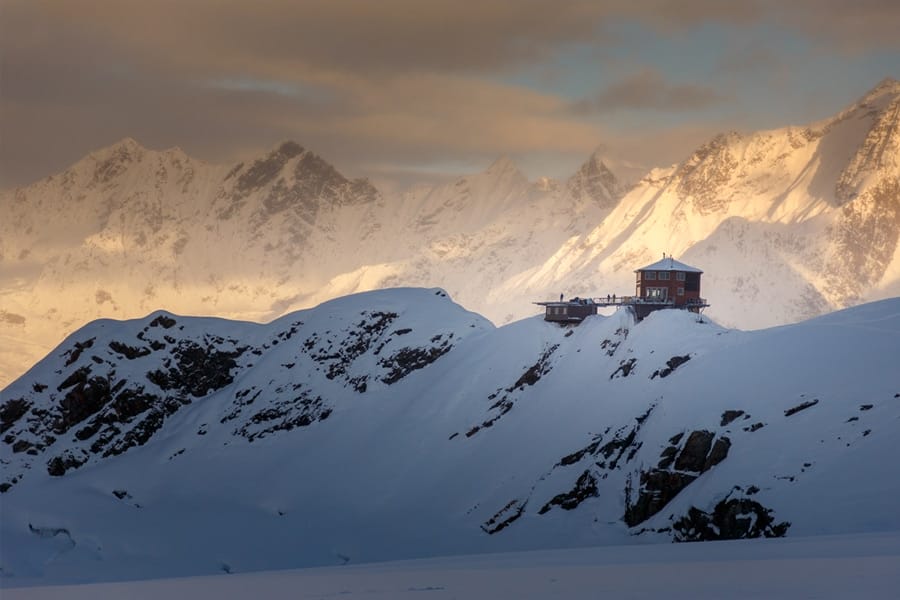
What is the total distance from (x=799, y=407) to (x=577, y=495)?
20.8 metres

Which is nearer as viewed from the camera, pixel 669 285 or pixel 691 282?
pixel 669 285

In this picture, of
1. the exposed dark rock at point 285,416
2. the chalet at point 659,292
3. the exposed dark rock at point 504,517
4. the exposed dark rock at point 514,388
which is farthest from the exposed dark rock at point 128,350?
the exposed dark rock at point 504,517

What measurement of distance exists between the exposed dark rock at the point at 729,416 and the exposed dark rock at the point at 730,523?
1046 centimetres

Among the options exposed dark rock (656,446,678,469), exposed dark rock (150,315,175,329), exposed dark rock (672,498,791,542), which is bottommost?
exposed dark rock (672,498,791,542)

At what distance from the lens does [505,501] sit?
114375mm

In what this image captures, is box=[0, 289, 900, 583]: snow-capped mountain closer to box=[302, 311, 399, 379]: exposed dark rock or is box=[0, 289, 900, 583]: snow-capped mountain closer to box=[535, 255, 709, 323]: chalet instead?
box=[302, 311, 399, 379]: exposed dark rock

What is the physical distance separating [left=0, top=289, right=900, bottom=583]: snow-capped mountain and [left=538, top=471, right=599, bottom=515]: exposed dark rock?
1.11ft

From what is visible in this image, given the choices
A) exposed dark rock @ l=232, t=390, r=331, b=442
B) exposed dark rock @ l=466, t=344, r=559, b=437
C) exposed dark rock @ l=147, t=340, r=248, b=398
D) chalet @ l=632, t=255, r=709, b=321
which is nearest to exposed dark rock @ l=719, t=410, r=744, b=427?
exposed dark rock @ l=466, t=344, r=559, b=437

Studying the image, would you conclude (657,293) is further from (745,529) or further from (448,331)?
(745,529)

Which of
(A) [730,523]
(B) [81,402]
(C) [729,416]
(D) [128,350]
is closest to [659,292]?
(C) [729,416]

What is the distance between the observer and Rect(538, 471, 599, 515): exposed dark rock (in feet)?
348

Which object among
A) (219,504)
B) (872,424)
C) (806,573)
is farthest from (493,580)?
(219,504)

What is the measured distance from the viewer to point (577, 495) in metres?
107

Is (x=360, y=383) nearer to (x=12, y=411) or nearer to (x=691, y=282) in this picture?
(x=691, y=282)
